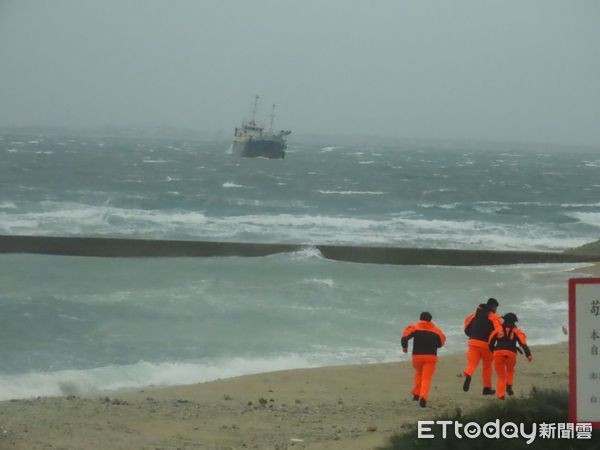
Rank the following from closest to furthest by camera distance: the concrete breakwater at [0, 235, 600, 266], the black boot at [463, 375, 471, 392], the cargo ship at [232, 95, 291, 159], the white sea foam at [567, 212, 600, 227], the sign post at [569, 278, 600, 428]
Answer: the sign post at [569, 278, 600, 428] → the black boot at [463, 375, 471, 392] → the concrete breakwater at [0, 235, 600, 266] → the white sea foam at [567, 212, 600, 227] → the cargo ship at [232, 95, 291, 159]

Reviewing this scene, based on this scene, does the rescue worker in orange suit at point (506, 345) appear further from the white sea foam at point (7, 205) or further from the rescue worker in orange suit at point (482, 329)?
the white sea foam at point (7, 205)

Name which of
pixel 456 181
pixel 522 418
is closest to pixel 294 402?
pixel 522 418

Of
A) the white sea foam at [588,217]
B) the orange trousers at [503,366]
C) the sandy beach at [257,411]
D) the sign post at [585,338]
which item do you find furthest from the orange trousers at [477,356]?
the white sea foam at [588,217]

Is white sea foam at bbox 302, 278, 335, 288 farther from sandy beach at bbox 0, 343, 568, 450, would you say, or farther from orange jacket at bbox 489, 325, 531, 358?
orange jacket at bbox 489, 325, 531, 358

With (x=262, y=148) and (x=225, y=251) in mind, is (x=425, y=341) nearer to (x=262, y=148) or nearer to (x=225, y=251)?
(x=225, y=251)

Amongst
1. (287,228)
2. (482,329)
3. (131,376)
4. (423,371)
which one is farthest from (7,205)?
(482,329)

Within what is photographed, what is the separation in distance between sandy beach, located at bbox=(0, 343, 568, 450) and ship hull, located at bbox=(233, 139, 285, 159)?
70.1m

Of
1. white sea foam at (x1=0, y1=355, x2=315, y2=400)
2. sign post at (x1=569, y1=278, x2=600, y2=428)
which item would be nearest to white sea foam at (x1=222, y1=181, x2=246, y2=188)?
white sea foam at (x1=0, y1=355, x2=315, y2=400)

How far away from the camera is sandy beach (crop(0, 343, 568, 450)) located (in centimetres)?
852

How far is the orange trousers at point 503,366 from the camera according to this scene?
940cm

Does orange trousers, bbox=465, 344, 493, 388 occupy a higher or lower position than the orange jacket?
lower

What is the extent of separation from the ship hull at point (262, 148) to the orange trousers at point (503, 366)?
72.8 metres

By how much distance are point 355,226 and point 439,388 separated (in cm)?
2684

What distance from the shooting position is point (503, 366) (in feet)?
31.3
